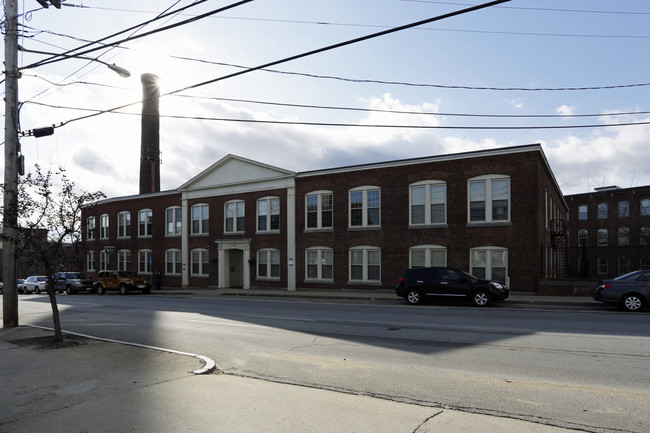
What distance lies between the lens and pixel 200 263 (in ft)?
116

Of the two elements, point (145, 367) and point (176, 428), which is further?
point (145, 367)

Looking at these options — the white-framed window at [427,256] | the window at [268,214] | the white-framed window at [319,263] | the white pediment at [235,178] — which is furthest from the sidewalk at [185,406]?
the white pediment at [235,178]

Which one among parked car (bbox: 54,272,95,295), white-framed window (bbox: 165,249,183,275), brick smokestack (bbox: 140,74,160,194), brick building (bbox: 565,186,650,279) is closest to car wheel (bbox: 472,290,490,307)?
white-framed window (bbox: 165,249,183,275)

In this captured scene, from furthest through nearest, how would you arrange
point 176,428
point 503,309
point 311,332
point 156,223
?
point 156,223, point 503,309, point 311,332, point 176,428

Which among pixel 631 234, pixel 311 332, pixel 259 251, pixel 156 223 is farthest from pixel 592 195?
pixel 311 332

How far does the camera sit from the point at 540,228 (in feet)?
75.0

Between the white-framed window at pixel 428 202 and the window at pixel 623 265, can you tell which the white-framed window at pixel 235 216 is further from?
the window at pixel 623 265

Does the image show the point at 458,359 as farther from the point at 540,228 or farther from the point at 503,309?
the point at 540,228

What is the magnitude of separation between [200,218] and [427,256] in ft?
60.8

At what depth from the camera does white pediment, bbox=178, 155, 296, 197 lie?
30814mm

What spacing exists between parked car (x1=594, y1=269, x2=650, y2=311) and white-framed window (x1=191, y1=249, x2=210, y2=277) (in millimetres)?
26155

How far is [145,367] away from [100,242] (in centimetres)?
4041

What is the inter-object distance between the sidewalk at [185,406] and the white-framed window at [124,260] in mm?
35019

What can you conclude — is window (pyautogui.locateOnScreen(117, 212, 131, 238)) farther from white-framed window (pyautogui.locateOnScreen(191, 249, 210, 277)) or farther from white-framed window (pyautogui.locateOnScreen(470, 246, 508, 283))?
white-framed window (pyautogui.locateOnScreen(470, 246, 508, 283))
